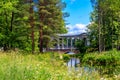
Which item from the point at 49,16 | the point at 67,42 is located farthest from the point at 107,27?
the point at 67,42

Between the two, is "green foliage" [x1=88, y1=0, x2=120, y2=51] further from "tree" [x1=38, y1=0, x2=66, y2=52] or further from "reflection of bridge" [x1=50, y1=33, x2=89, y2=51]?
"reflection of bridge" [x1=50, y1=33, x2=89, y2=51]

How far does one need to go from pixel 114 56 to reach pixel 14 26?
48.0 feet

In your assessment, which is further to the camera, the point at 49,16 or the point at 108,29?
the point at 108,29


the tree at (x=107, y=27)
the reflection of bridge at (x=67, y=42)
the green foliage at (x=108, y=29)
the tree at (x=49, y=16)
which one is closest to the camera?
the tree at (x=49, y=16)

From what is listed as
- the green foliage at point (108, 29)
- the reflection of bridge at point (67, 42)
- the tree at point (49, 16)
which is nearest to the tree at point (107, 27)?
the green foliage at point (108, 29)

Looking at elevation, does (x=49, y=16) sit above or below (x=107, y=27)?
above

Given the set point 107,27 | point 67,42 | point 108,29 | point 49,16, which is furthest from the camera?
point 67,42

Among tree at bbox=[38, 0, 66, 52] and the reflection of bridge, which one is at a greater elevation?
tree at bbox=[38, 0, 66, 52]

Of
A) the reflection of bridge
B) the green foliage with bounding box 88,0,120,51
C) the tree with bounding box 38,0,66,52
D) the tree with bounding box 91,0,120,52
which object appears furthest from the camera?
the reflection of bridge

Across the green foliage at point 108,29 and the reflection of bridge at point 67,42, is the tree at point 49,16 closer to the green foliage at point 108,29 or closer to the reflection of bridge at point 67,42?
the green foliage at point 108,29

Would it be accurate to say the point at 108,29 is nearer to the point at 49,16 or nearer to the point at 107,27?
the point at 107,27

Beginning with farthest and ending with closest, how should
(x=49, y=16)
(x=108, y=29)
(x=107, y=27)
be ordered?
1. (x=107, y=27)
2. (x=108, y=29)
3. (x=49, y=16)

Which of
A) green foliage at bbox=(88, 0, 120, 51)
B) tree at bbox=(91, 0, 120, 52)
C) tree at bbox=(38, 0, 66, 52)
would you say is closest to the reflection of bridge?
green foliage at bbox=(88, 0, 120, 51)

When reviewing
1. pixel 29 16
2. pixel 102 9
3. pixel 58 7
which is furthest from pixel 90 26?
pixel 29 16
